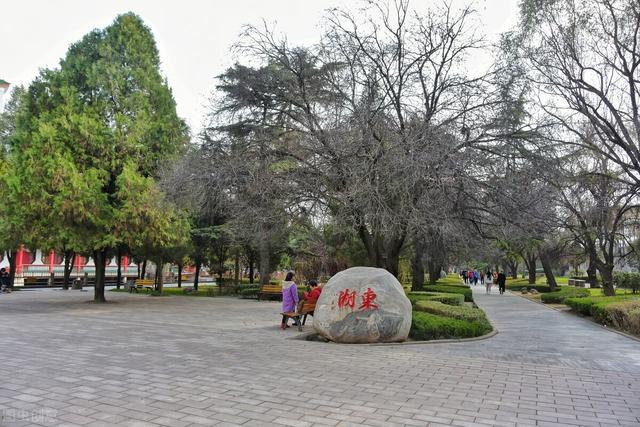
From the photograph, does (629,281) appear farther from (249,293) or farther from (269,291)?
(249,293)

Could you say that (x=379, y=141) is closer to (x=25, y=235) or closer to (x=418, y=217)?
(x=418, y=217)

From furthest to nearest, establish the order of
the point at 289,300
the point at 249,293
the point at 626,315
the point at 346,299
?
the point at 249,293 → the point at 626,315 → the point at 289,300 → the point at 346,299

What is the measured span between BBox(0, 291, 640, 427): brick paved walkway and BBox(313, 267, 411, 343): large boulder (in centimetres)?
41

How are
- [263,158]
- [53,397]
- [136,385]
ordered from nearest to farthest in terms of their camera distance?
[53,397] < [136,385] < [263,158]

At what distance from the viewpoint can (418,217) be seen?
1238cm

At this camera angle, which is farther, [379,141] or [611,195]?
[611,195]

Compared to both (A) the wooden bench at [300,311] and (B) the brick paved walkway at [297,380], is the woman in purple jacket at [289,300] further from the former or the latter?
(B) the brick paved walkway at [297,380]

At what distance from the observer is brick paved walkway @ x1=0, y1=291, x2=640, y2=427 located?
16.9 feet

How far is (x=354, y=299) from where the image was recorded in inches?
400

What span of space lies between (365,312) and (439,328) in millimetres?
2083

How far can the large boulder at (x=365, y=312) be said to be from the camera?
396 inches

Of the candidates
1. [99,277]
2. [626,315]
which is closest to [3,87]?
[99,277]

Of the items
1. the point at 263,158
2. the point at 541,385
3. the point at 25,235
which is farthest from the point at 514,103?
the point at 25,235

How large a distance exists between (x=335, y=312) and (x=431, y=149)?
5004 mm
